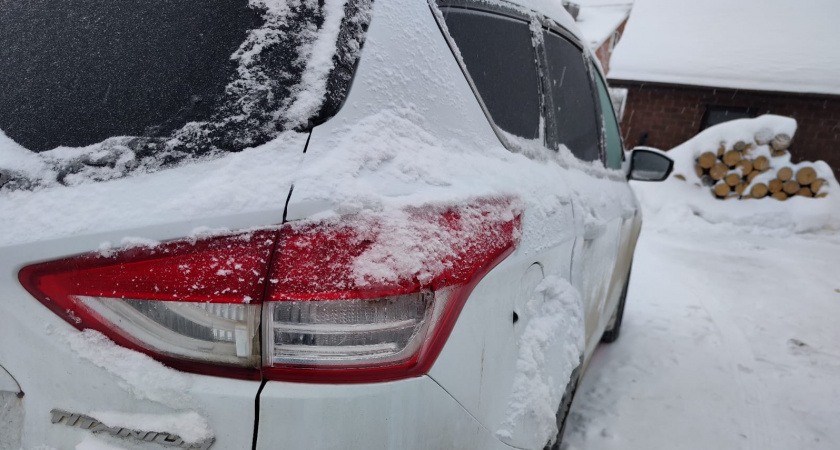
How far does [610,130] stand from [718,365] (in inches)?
73.4

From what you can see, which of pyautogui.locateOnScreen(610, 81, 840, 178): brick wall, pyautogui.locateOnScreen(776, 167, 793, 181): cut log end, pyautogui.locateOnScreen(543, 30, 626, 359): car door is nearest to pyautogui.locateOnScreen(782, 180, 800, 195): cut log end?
pyautogui.locateOnScreen(776, 167, 793, 181): cut log end

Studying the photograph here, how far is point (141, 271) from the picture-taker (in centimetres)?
83

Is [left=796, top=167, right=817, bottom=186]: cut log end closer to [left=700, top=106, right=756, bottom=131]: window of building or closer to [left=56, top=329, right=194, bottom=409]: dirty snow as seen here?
[left=700, top=106, right=756, bottom=131]: window of building

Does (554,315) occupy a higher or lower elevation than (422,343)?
lower

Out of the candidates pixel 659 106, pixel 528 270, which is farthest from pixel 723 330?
pixel 659 106

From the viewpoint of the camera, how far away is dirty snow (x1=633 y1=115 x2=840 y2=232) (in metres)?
9.30

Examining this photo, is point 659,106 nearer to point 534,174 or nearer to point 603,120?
point 603,120

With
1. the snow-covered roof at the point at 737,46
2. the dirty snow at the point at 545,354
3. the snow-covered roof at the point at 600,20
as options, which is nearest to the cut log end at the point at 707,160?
the snow-covered roof at the point at 737,46

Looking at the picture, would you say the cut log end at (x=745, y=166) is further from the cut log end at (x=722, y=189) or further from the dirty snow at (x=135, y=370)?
the dirty snow at (x=135, y=370)

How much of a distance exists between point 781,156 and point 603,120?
9.58 metres

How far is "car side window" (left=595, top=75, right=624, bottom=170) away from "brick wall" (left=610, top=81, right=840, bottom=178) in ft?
36.2

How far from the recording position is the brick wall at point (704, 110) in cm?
1161

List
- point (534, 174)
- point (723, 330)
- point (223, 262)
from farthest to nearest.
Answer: point (723, 330) → point (534, 174) → point (223, 262)

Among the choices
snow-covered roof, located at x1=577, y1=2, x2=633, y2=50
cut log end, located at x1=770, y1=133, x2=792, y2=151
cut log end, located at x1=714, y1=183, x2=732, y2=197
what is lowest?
cut log end, located at x1=714, y1=183, x2=732, y2=197
